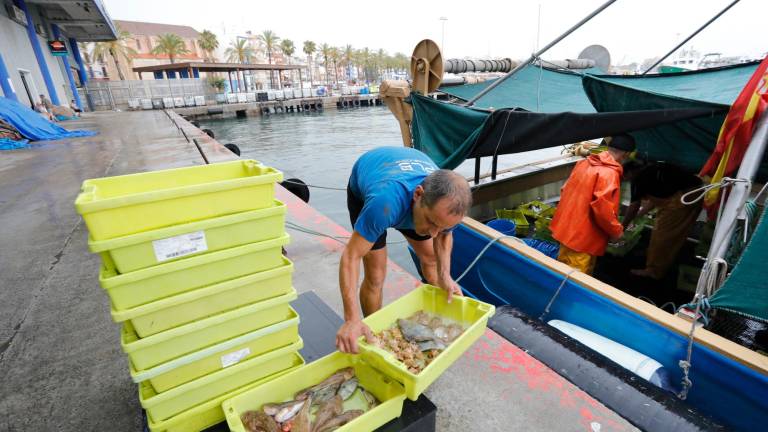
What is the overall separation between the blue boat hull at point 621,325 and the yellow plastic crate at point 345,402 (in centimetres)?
183

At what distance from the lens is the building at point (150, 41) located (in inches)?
2393

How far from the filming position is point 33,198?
19.7ft

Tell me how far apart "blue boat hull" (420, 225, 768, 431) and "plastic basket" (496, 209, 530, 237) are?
4.89ft

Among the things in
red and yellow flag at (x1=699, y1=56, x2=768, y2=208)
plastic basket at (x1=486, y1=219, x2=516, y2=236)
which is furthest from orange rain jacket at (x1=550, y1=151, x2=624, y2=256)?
plastic basket at (x1=486, y1=219, x2=516, y2=236)

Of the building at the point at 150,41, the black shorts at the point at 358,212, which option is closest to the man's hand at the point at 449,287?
the black shorts at the point at 358,212

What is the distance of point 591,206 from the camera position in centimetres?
344

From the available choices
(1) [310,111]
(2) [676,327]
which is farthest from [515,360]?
(1) [310,111]

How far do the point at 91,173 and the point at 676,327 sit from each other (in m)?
9.55

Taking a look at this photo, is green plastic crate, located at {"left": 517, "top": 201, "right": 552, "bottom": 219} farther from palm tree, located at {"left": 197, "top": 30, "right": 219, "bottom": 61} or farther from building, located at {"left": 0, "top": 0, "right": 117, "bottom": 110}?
palm tree, located at {"left": 197, "top": 30, "right": 219, "bottom": 61}

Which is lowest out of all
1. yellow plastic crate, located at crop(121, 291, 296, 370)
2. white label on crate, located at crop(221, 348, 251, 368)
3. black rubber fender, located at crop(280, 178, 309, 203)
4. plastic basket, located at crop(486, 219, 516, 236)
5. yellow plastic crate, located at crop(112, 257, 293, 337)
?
plastic basket, located at crop(486, 219, 516, 236)

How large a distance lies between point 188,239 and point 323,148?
718 inches

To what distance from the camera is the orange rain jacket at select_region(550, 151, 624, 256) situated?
11.1ft

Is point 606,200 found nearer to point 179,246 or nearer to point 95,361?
point 179,246

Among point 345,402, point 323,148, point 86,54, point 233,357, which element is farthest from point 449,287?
point 86,54
